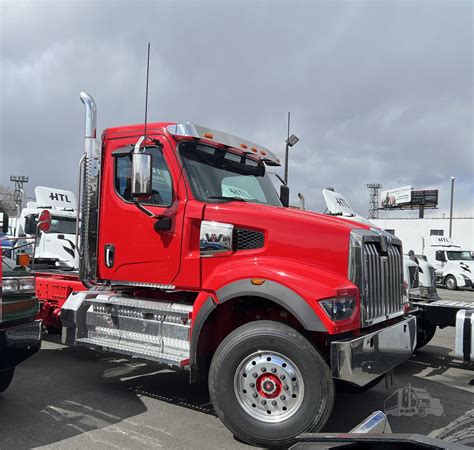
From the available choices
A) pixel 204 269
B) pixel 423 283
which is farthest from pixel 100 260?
pixel 423 283

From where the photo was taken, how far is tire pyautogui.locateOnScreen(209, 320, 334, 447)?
3.65 metres

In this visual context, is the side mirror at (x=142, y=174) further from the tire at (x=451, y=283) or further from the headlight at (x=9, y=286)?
the tire at (x=451, y=283)

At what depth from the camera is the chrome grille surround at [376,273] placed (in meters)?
3.96

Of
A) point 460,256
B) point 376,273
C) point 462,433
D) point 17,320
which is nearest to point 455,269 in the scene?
point 460,256

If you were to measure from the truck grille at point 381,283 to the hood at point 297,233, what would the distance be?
0.77ft

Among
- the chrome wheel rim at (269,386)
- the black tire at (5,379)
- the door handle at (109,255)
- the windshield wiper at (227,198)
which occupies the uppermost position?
the windshield wiper at (227,198)

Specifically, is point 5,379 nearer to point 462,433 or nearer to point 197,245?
point 197,245

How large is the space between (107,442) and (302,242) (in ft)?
7.41

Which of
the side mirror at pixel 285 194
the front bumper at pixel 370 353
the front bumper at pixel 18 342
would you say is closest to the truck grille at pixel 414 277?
the side mirror at pixel 285 194

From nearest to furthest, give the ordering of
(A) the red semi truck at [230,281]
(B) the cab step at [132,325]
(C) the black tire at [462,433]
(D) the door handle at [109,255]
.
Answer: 1. (C) the black tire at [462,433]
2. (A) the red semi truck at [230,281]
3. (B) the cab step at [132,325]
4. (D) the door handle at [109,255]

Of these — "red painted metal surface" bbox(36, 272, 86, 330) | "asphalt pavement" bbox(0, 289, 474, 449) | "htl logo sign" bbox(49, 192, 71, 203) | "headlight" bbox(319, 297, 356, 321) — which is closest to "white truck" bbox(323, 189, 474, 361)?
"asphalt pavement" bbox(0, 289, 474, 449)

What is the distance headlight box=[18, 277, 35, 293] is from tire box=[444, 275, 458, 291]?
21.1 meters

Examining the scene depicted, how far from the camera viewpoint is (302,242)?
4.12m

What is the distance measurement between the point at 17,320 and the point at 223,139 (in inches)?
103
